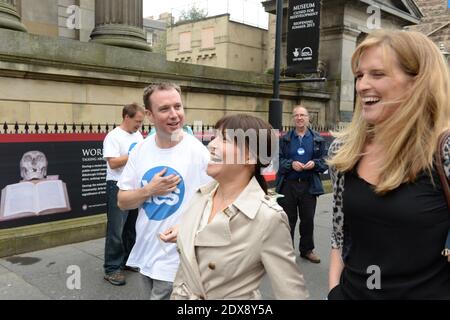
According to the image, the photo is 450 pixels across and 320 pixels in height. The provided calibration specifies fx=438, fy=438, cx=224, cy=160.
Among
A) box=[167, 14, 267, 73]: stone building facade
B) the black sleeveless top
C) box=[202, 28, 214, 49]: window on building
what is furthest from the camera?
box=[202, 28, 214, 49]: window on building

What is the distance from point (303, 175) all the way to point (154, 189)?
3.68 meters

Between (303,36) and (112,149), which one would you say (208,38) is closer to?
(303,36)

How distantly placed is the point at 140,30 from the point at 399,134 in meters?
8.42

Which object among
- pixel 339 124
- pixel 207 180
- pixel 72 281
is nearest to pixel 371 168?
pixel 207 180

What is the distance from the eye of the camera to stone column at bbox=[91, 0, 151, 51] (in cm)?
898

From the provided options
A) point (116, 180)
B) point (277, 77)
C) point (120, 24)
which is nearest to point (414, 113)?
point (116, 180)

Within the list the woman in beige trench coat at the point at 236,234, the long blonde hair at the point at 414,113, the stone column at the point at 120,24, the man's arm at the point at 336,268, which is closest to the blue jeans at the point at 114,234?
the woman in beige trench coat at the point at 236,234

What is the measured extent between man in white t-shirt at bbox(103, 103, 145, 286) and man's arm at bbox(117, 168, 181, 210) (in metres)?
2.20

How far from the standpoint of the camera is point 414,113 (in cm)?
167

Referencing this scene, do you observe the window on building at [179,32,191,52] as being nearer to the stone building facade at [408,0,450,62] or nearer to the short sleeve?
the stone building facade at [408,0,450,62]

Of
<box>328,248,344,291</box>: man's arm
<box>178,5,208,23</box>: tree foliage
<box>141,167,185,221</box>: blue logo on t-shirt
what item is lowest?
<box>328,248,344,291</box>: man's arm

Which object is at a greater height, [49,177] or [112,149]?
[112,149]

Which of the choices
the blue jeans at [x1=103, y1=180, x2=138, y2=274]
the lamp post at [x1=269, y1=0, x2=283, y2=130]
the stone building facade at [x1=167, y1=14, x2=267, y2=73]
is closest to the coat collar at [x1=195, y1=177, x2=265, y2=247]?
the blue jeans at [x1=103, y1=180, x2=138, y2=274]
